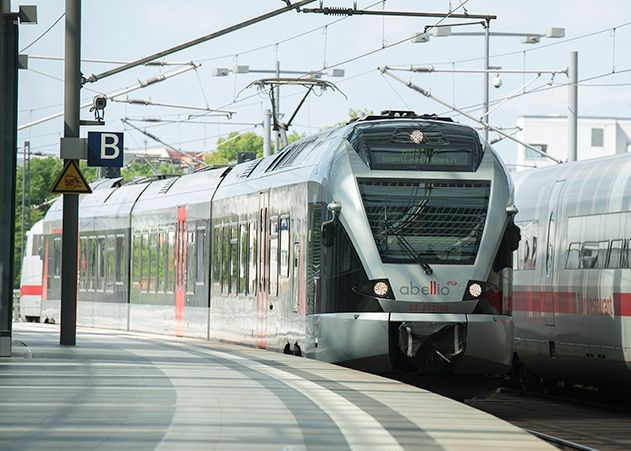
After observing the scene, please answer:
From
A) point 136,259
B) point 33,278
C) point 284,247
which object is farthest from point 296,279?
point 33,278

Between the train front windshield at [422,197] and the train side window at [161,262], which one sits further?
the train side window at [161,262]

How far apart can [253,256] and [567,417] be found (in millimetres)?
7145

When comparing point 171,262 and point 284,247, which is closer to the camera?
point 284,247

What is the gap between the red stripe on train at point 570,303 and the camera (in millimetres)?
21047

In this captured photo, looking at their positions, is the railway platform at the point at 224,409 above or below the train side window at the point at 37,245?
below

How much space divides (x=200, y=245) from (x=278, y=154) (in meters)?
5.73

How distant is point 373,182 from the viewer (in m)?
20.5

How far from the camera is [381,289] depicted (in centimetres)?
1991

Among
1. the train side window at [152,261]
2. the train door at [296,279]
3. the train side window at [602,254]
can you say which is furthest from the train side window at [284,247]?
the train side window at [152,261]

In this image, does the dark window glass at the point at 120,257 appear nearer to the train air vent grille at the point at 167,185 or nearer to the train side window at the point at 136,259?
the train side window at the point at 136,259

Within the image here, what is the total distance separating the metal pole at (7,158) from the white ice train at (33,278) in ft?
76.9

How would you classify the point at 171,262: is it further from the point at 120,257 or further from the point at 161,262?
the point at 120,257

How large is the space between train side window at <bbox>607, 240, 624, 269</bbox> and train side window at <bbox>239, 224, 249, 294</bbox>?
7440 millimetres

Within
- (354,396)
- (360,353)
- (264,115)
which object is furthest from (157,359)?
(264,115)
